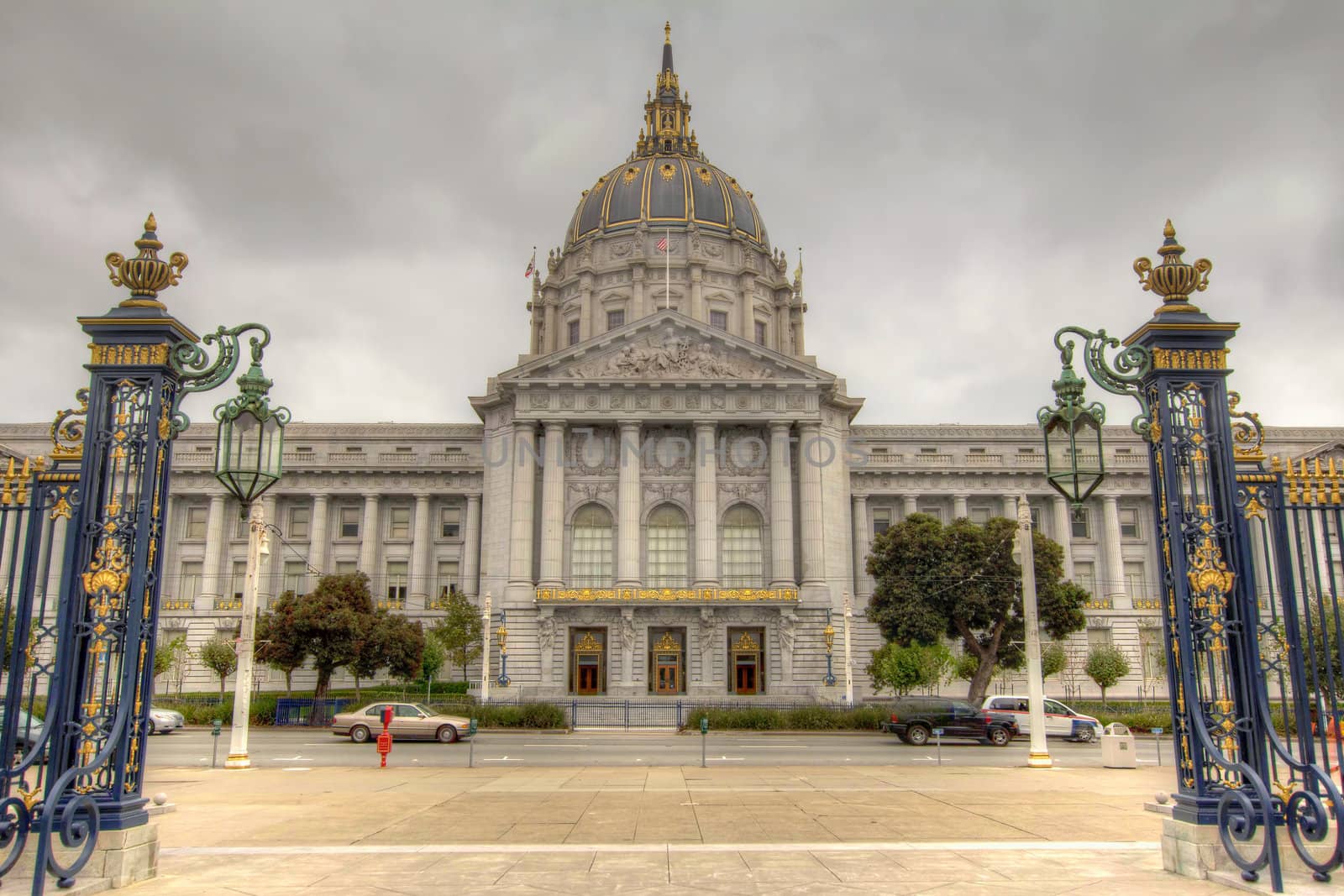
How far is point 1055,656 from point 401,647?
3629 cm

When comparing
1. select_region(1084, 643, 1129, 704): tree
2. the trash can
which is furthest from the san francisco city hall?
the trash can

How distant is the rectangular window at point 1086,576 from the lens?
2891 inches

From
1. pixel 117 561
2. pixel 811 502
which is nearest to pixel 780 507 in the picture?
pixel 811 502

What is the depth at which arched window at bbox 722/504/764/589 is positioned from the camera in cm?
6294

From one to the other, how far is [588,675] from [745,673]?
9.10 metres

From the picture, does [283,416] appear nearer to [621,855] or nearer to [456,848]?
Answer: [456,848]

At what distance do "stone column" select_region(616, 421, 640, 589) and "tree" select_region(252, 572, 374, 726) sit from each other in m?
16.3

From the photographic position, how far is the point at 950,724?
3572 cm

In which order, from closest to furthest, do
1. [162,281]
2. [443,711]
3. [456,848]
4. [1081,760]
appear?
[162,281] → [456,848] → [1081,760] → [443,711]

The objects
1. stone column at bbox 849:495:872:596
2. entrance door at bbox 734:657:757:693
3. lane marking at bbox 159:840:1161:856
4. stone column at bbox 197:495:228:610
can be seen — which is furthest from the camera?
stone column at bbox 849:495:872:596

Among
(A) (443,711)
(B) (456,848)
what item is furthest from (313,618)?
(B) (456,848)

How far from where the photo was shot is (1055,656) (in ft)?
194

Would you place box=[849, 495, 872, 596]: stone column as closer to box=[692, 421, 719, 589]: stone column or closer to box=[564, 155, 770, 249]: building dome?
box=[692, 421, 719, 589]: stone column

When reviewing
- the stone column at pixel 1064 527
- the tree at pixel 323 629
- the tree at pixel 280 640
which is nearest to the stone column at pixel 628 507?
the tree at pixel 323 629
